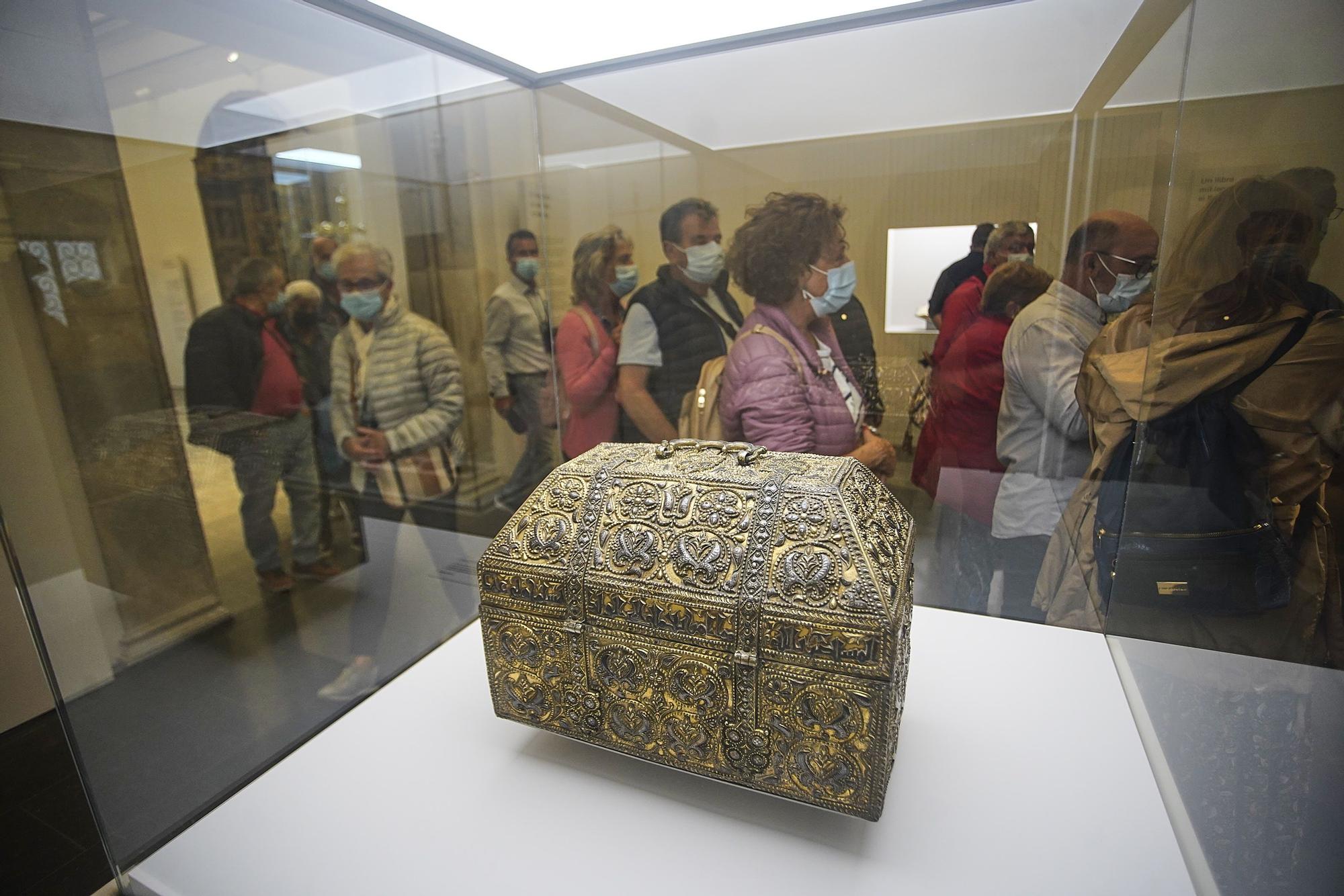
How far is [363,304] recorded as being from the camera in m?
2.24

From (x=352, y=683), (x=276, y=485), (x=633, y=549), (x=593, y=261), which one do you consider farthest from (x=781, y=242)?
(x=352, y=683)

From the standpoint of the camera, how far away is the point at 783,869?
114cm

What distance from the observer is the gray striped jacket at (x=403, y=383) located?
2.25m

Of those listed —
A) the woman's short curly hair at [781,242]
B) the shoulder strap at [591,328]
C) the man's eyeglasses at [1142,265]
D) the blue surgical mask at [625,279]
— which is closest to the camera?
the man's eyeglasses at [1142,265]

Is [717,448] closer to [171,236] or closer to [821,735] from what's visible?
[821,735]

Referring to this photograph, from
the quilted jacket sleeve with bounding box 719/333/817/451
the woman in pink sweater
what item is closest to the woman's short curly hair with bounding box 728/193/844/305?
the quilted jacket sleeve with bounding box 719/333/817/451

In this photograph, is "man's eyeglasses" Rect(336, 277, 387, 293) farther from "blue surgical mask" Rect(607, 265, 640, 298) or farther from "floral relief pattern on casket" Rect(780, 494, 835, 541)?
"floral relief pattern on casket" Rect(780, 494, 835, 541)

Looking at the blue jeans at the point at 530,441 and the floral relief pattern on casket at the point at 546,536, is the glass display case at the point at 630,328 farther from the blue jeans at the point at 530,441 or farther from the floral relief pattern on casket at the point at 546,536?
the floral relief pattern on casket at the point at 546,536

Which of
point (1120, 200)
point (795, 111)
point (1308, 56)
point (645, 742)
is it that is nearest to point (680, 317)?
point (795, 111)

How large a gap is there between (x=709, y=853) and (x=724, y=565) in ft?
1.65

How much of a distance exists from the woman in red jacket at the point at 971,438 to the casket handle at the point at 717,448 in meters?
0.88

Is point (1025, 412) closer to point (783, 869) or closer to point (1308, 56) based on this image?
point (1308, 56)

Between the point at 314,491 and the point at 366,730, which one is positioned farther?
the point at 314,491

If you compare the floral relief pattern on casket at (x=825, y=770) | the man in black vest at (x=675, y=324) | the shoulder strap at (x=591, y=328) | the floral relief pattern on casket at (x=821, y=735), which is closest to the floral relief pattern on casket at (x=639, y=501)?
the floral relief pattern on casket at (x=821, y=735)
